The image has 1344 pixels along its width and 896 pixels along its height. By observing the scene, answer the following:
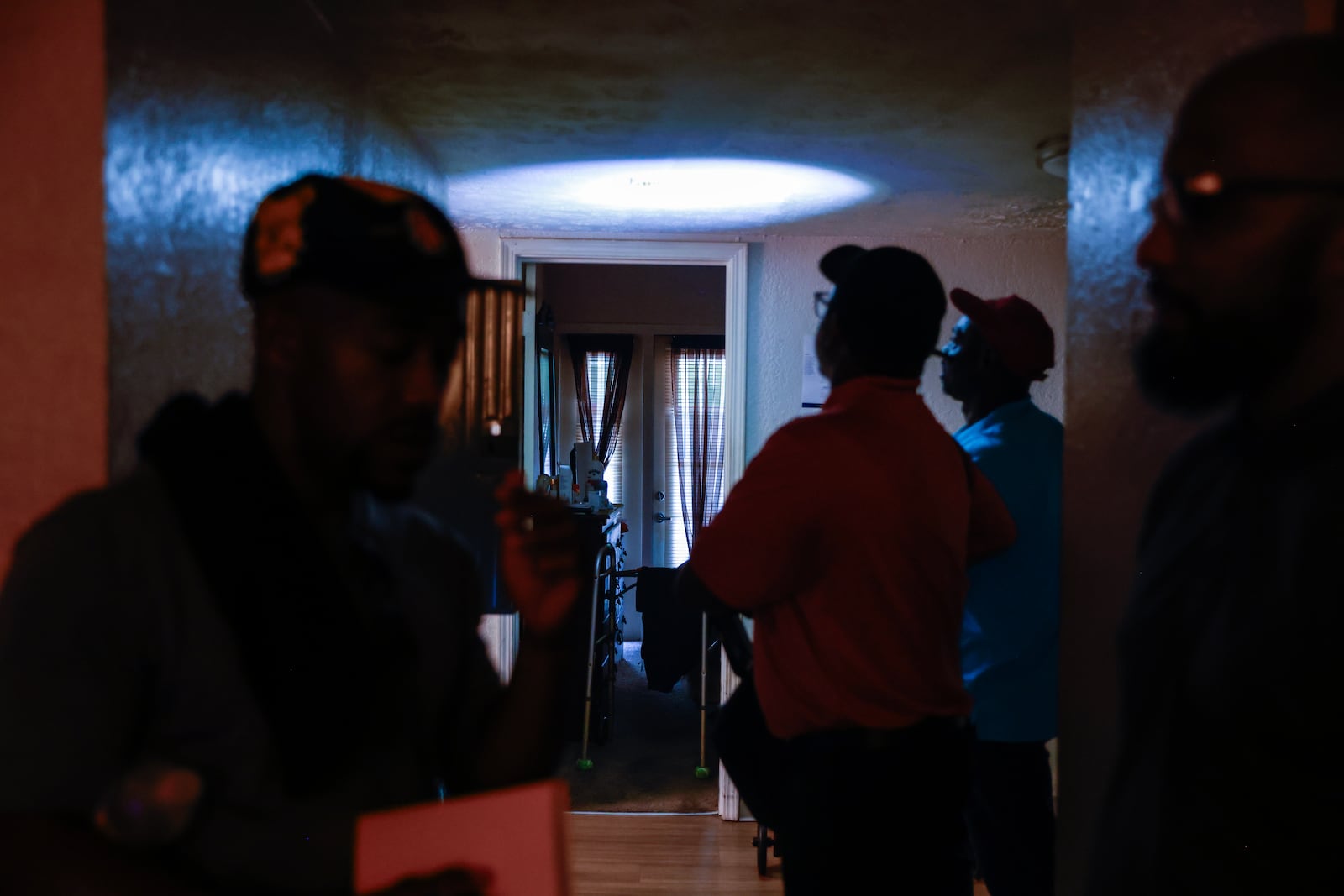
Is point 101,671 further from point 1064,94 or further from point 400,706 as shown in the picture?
point 1064,94

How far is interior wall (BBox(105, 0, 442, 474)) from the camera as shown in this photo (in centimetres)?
68

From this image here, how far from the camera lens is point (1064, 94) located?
4.66 ft

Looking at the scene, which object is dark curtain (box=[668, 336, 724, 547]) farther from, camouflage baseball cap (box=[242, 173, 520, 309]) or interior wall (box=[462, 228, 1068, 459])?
camouflage baseball cap (box=[242, 173, 520, 309])

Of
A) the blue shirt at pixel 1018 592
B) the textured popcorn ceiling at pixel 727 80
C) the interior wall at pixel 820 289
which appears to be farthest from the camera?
the interior wall at pixel 820 289

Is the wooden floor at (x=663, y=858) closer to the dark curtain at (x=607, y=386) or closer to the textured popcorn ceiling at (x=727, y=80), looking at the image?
the textured popcorn ceiling at (x=727, y=80)

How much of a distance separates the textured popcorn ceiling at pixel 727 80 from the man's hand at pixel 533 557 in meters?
0.34

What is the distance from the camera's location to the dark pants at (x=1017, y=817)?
5.08 ft

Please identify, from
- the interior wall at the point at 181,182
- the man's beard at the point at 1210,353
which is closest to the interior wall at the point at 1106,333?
the man's beard at the point at 1210,353

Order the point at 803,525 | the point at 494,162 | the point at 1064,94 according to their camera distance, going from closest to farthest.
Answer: the point at 803,525
the point at 1064,94
the point at 494,162

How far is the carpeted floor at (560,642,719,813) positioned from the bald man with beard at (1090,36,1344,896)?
1831 millimetres

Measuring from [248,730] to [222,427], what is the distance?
229mm

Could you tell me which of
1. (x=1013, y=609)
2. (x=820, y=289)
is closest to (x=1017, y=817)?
(x=1013, y=609)

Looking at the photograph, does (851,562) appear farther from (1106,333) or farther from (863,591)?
(1106,333)

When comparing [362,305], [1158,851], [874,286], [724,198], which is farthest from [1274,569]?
[724,198]
